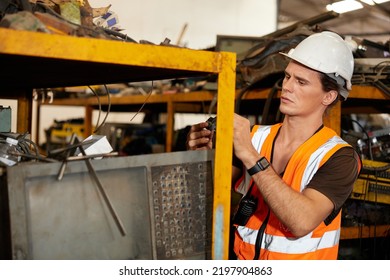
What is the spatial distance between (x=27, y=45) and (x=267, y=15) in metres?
6.51

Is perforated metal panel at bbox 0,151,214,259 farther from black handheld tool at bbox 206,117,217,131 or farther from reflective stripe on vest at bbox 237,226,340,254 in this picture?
reflective stripe on vest at bbox 237,226,340,254

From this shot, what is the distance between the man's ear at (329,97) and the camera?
150cm

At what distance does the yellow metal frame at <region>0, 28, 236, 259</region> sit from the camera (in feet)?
2.45

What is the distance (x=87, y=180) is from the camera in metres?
0.90

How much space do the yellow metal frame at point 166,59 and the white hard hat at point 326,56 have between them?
Answer: 0.58m

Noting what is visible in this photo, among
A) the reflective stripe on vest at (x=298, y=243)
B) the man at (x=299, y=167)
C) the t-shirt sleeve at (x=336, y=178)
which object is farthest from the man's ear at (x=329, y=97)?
the reflective stripe on vest at (x=298, y=243)

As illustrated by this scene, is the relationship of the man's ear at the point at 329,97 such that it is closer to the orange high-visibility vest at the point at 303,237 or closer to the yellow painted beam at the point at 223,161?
the orange high-visibility vest at the point at 303,237

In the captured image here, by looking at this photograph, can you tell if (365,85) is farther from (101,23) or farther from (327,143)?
(101,23)

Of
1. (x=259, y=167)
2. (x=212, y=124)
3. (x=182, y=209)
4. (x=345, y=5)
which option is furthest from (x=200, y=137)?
(x=345, y=5)

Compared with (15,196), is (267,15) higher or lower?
higher

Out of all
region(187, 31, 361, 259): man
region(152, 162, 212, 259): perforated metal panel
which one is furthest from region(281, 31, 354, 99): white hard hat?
region(152, 162, 212, 259): perforated metal panel

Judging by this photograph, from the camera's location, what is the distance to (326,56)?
4.66ft

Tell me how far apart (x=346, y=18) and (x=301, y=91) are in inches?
234
